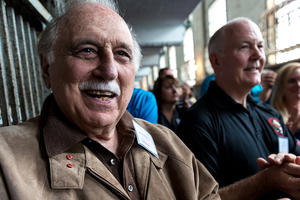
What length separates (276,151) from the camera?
1763 millimetres

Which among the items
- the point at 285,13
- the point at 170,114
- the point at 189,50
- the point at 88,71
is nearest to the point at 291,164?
the point at 88,71

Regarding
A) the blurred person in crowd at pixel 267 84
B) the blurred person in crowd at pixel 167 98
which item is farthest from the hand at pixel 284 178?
the blurred person in crowd at pixel 267 84

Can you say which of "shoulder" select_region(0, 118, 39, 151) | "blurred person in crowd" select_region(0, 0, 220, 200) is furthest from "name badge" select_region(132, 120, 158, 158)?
"shoulder" select_region(0, 118, 39, 151)

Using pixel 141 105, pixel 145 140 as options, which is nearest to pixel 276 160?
pixel 145 140

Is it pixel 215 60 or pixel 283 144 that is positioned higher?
pixel 215 60

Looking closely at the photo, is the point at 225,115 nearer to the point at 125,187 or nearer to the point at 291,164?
the point at 291,164

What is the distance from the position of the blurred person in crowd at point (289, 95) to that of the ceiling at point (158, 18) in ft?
6.16

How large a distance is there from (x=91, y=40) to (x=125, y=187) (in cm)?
65

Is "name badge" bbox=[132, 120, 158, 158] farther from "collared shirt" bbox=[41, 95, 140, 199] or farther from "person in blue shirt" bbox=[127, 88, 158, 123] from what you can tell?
"person in blue shirt" bbox=[127, 88, 158, 123]

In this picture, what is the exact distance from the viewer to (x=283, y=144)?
1.77 m

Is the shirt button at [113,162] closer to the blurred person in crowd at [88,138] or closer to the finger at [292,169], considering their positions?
the blurred person in crowd at [88,138]

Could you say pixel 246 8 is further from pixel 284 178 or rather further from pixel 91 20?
pixel 91 20

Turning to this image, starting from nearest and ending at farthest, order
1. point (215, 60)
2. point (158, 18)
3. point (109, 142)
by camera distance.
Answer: point (109, 142), point (215, 60), point (158, 18)

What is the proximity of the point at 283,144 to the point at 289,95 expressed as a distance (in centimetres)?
136
